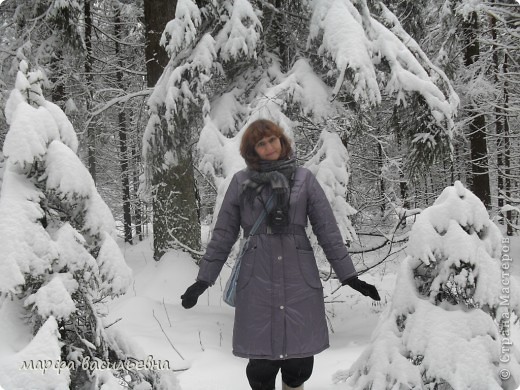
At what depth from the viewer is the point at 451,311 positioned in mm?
2961

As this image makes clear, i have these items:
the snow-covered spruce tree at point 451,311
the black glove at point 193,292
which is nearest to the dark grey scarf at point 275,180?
the black glove at point 193,292

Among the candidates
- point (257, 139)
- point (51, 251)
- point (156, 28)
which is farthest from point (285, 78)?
point (51, 251)

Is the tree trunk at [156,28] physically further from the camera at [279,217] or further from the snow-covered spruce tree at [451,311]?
the snow-covered spruce tree at [451,311]

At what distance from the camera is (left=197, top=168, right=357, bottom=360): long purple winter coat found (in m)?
3.09

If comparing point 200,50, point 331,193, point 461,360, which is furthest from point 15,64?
point 461,360

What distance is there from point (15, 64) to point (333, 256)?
915cm

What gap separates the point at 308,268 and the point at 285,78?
9.52 feet

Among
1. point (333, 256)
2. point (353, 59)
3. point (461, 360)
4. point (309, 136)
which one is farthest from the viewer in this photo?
point (309, 136)

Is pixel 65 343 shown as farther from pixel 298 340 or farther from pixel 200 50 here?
pixel 200 50

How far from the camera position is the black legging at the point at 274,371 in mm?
3219

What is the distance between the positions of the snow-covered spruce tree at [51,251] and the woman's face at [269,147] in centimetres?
115

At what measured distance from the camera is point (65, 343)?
9.78 feet

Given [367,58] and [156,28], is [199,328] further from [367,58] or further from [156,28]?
[156,28]

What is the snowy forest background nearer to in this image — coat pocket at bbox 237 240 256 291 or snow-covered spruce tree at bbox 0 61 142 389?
snow-covered spruce tree at bbox 0 61 142 389
